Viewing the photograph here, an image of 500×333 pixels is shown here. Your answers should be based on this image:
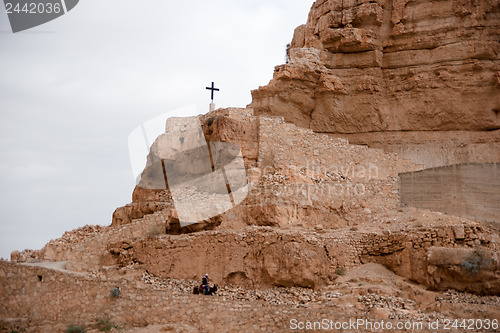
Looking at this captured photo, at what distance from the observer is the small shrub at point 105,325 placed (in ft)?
43.3

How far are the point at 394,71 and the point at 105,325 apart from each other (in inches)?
627

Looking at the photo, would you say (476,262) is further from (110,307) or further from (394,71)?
(394,71)

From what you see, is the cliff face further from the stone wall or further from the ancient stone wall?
the ancient stone wall

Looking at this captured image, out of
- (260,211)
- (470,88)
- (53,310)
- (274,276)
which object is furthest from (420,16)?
(53,310)

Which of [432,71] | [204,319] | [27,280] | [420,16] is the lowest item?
[204,319]

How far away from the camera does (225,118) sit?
61.4 feet

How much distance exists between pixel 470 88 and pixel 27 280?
17858 millimetres

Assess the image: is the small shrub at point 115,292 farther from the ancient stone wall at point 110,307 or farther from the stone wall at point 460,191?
the stone wall at point 460,191

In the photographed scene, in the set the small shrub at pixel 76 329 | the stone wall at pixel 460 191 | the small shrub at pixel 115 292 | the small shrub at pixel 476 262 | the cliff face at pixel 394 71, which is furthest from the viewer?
the cliff face at pixel 394 71

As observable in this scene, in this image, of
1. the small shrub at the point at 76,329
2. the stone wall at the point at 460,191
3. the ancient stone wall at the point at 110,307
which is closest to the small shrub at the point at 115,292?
the ancient stone wall at the point at 110,307

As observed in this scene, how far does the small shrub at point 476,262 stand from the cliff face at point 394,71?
10.9m

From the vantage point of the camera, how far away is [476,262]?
533 inches

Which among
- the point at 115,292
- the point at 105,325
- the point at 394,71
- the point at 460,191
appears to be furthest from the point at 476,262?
the point at 394,71

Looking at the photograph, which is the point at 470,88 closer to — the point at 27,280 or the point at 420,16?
the point at 420,16
